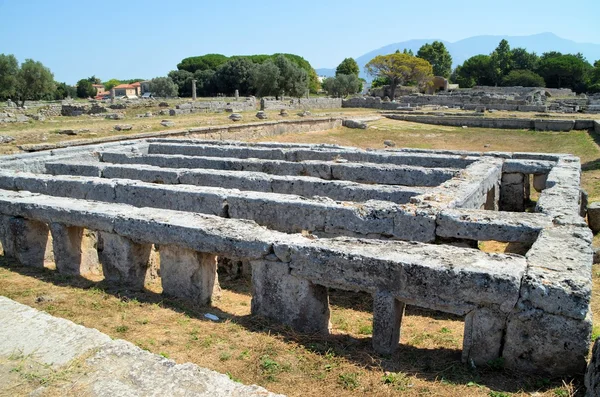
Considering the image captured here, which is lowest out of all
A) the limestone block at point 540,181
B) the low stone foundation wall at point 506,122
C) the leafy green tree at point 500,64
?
the limestone block at point 540,181

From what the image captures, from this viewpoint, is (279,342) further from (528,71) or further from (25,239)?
(528,71)

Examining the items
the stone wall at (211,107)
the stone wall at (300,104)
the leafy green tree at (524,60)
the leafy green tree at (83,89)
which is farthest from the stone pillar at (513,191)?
the leafy green tree at (83,89)

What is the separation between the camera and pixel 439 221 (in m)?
6.77

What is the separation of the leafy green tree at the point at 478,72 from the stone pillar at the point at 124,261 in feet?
269

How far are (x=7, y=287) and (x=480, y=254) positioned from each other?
623 cm

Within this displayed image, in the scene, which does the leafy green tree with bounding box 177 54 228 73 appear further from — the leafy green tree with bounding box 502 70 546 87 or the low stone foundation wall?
the low stone foundation wall

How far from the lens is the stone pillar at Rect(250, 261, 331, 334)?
5512 mm

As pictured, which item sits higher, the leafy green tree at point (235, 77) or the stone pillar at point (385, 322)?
the leafy green tree at point (235, 77)

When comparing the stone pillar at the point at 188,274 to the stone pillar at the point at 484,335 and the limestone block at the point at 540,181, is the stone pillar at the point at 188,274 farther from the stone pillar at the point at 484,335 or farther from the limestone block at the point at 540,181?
the limestone block at the point at 540,181

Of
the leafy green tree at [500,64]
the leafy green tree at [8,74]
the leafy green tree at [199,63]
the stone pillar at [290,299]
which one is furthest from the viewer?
the leafy green tree at [199,63]

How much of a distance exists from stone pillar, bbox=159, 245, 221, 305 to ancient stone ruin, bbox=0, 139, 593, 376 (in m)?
0.02

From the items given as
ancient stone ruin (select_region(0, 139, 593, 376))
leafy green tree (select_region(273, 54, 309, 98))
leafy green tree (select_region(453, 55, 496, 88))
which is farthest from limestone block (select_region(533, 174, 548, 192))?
leafy green tree (select_region(453, 55, 496, 88))

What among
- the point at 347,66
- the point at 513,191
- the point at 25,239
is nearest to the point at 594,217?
the point at 513,191

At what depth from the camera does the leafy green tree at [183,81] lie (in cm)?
6971
